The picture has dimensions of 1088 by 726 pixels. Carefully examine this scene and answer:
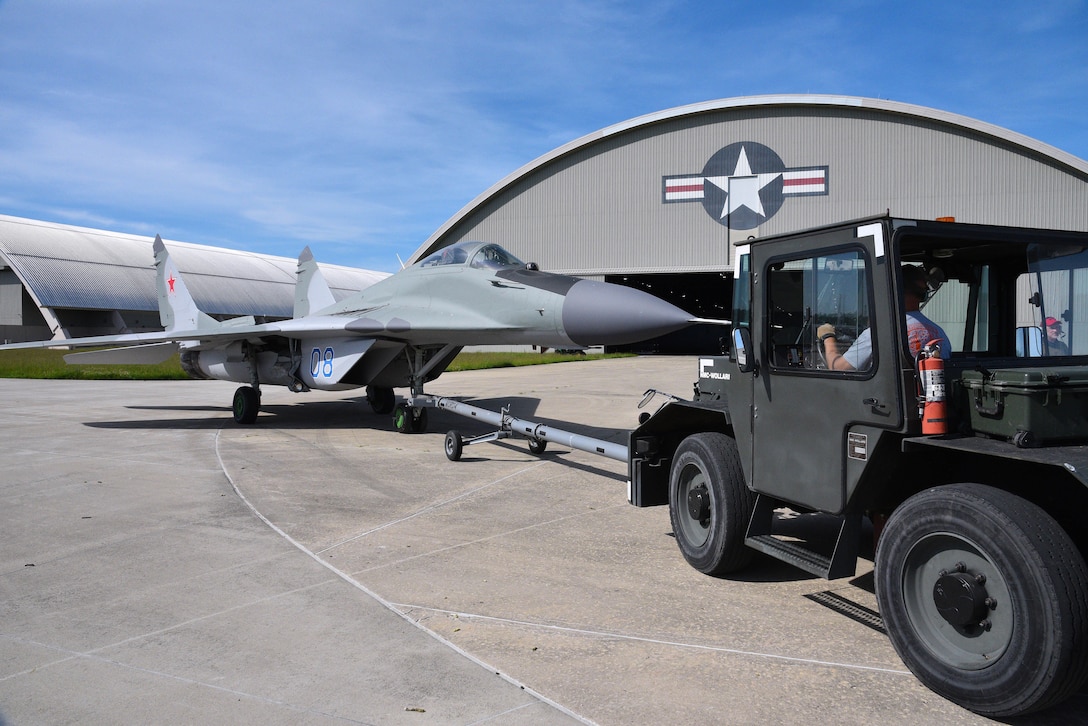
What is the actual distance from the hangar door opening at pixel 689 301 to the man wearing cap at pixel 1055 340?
3819 centimetres

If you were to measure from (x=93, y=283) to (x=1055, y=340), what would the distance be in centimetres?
5304

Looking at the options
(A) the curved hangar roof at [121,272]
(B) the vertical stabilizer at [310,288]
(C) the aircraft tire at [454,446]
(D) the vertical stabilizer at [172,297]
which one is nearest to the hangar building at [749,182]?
(A) the curved hangar roof at [121,272]

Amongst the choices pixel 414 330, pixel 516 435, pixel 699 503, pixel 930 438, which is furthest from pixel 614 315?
pixel 930 438

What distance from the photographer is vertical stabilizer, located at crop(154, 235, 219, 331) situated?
56.3 feet

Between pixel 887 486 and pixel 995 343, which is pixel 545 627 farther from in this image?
pixel 995 343

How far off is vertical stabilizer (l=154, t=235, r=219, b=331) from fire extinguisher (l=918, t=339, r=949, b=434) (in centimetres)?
1612

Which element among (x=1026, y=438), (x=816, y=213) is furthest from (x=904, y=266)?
(x=816, y=213)

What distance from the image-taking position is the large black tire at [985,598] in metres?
2.79

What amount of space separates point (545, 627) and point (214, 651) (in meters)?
1.67

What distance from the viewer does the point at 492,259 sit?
1123 cm

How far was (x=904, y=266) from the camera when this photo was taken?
3.81 meters

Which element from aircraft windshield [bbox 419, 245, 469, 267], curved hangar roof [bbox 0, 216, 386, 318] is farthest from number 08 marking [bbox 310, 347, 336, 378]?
curved hangar roof [bbox 0, 216, 386, 318]

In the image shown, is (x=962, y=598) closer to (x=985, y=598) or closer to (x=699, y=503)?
(x=985, y=598)

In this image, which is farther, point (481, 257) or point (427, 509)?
point (481, 257)
